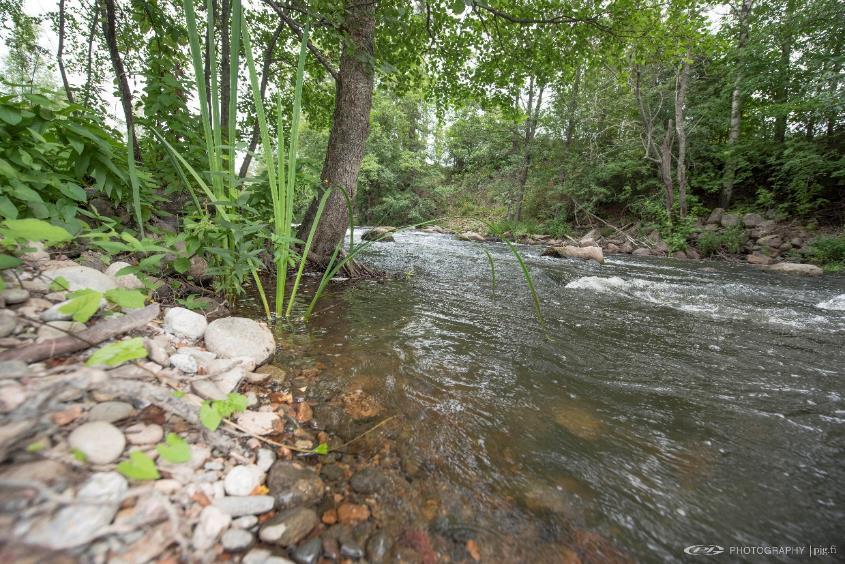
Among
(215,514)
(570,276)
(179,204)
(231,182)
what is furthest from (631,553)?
(570,276)

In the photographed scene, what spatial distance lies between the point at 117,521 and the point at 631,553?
1.17 m

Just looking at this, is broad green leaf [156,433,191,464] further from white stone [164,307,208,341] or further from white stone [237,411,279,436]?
white stone [164,307,208,341]

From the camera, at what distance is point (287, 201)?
5.66 ft

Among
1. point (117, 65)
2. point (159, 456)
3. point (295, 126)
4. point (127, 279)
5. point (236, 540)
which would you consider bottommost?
point (236, 540)

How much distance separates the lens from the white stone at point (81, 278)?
1218mm

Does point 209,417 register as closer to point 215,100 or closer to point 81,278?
point 81,278

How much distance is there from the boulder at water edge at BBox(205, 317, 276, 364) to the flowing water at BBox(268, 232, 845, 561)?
0.26 metres

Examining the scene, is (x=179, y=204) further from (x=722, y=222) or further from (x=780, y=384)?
(x=722, y=222)

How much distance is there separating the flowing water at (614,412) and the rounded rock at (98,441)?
805 millimetres

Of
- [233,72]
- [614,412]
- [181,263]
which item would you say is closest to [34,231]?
[181,263]

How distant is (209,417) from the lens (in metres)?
0.91

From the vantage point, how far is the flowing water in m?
0.92

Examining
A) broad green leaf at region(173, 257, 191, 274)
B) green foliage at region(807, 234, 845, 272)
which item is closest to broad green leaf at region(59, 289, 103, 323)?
broad green leaf at region(173, 257, 191, 274)

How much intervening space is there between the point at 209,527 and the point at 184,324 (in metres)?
0.99
